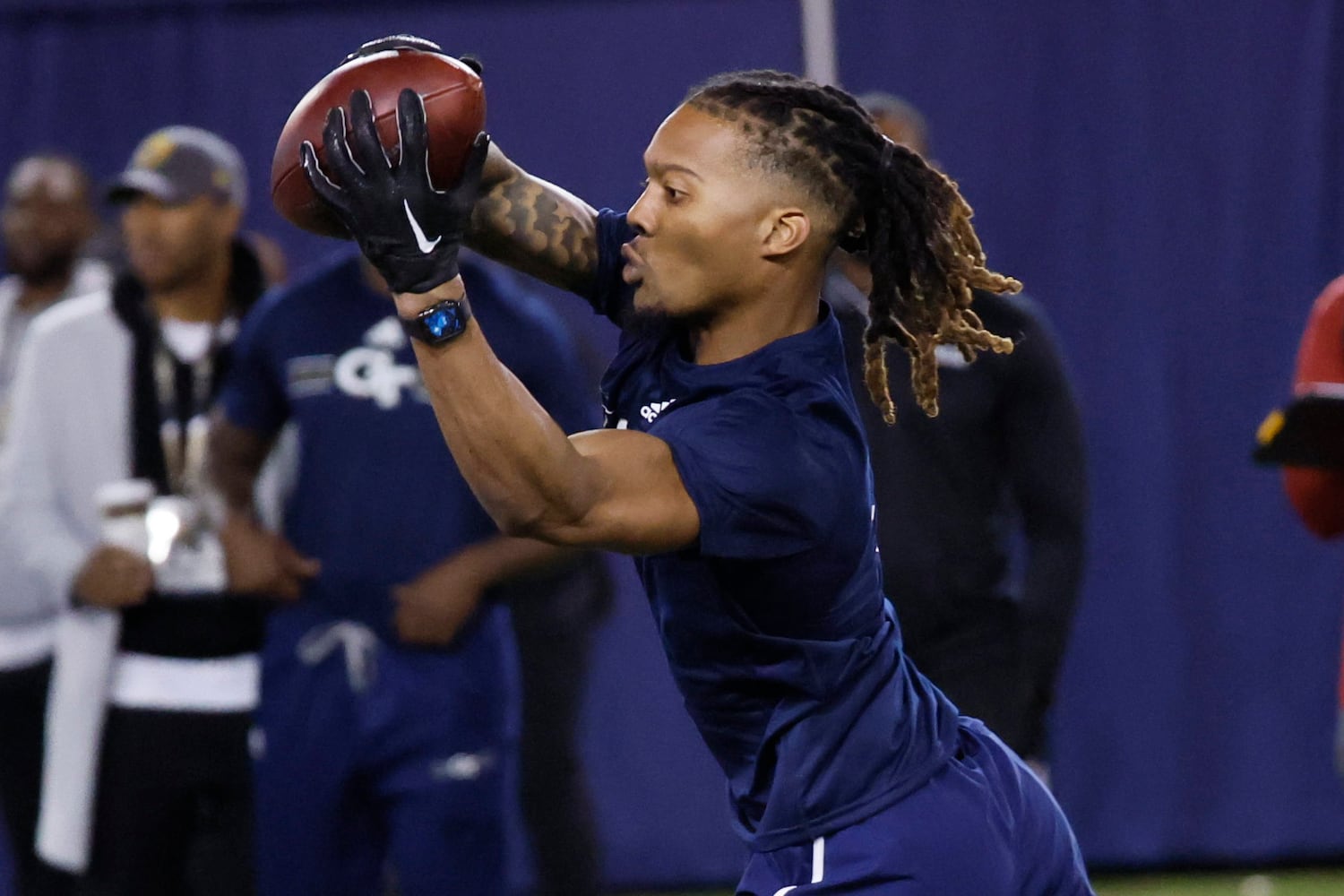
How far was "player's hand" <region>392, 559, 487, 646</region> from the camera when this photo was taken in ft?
12.2

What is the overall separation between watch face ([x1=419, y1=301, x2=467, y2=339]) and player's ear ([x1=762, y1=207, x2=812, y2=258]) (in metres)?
0.51

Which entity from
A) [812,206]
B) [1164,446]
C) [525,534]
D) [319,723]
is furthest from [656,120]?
[525,534]

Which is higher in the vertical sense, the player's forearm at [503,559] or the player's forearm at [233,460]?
the player's forearm at [233,460]

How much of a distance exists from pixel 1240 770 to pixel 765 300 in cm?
400

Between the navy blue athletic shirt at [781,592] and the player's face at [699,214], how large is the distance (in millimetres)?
105

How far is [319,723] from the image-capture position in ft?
12.3

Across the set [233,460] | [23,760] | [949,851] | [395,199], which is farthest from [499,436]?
[23,760]

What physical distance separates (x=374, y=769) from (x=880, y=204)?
5.47 feet

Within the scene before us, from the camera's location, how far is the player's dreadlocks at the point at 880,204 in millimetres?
2520

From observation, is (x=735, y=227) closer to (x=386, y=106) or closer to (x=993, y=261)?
(x=386, y=106)

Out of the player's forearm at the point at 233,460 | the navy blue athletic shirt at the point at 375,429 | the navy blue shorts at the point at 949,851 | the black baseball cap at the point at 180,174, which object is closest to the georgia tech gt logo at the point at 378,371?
the navy blue athletic shirt at the point at 375,429

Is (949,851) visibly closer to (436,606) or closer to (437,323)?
(437,323)

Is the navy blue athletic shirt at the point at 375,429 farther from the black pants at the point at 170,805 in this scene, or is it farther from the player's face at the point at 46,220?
the player's face at the point at 46,220

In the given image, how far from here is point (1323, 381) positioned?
3.71 m
